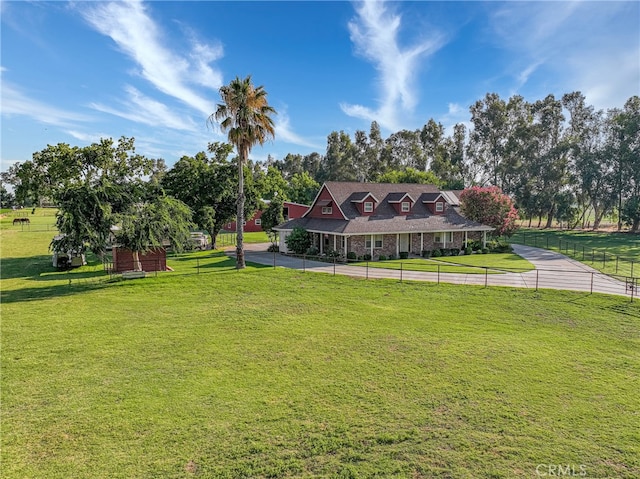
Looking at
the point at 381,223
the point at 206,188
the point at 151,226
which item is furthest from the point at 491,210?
the point at 151,226

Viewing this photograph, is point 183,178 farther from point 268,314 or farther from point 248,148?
point 268,314

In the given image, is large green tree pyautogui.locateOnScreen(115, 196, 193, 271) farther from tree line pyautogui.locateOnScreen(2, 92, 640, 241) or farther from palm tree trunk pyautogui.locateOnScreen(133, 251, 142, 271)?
tree line pyautogui.locateOnScreen(2, 92, 640, 241)

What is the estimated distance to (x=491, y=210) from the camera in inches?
1473

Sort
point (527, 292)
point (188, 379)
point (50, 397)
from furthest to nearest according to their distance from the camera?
point (527, 292), point (188, 379), point (50, 397)

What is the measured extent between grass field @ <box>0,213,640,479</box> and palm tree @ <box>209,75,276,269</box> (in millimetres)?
11774

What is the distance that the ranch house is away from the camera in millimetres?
30906

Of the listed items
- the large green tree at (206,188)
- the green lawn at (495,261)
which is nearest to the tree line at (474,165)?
the large green tree at (206,188)

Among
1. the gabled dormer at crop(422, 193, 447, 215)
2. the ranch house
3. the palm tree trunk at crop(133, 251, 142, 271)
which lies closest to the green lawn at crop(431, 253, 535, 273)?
the ranch house

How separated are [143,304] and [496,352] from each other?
14.5 m

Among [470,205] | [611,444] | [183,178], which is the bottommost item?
[611,444]

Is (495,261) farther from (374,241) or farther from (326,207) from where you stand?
(326,207)

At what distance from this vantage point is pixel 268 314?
15969 millimetres

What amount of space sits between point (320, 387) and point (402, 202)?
88.1 ft

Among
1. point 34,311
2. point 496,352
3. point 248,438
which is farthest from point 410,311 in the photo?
point 34,311
